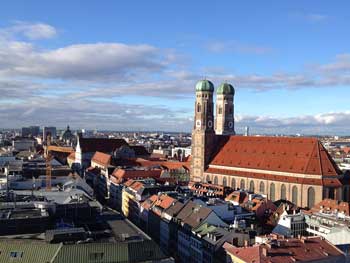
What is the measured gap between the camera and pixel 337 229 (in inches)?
2933

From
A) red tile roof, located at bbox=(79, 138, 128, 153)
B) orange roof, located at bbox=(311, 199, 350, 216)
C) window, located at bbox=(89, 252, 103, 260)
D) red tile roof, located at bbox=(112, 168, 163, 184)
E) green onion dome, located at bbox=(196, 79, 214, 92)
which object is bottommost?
orange roof, located at bbox=(311, 199, 350, 216)

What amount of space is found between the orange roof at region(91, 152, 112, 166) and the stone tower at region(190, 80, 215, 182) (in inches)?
1267

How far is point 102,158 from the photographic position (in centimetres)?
16250

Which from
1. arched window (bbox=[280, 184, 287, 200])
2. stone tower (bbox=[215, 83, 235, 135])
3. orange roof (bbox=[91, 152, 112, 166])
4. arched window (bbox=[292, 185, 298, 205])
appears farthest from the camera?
orange roof (bbox=[91, 152, 112, 166])

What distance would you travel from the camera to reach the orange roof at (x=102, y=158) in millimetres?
155812

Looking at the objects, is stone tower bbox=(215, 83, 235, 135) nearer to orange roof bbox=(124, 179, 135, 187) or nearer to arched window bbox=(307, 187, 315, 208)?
orange roof bbox=(124, 179, 135, 187)

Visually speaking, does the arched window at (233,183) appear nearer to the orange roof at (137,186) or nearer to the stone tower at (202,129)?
the stone tower at (202,129)

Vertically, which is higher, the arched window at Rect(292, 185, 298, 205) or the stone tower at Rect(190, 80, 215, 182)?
the stone tower at Rect(190, 80, 215, 182)

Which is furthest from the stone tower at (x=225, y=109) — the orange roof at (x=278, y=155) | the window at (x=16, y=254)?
the window at (x=16, y=254)

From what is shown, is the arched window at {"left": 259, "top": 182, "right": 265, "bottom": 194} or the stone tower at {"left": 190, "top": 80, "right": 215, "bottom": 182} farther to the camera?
the stone tower at {"left": 190, "top": 80, "right": 215, "bottom": 182}

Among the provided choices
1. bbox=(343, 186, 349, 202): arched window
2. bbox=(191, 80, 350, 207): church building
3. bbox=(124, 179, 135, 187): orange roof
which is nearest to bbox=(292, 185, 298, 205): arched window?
bbox=(191, 80, 350, 207): church building

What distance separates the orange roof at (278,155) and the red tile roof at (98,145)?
61347 millimetres

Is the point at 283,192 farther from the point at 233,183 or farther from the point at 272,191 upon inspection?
the point at 233,183

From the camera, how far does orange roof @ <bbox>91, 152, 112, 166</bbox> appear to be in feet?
511
